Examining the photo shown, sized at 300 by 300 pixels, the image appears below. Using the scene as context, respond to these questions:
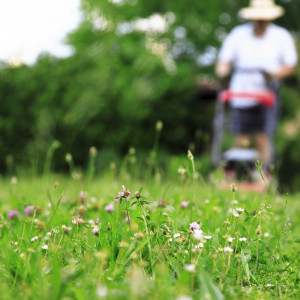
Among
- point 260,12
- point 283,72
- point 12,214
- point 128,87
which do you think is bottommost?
point 128,87

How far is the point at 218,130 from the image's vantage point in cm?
698

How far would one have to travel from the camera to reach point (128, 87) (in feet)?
34.4

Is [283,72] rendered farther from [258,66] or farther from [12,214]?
[12,214]

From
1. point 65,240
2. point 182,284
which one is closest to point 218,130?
point 65,240

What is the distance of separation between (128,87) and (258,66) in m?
5.06

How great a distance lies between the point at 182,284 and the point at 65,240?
73cm

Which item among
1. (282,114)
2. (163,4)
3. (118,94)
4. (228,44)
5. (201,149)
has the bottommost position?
(201,149)

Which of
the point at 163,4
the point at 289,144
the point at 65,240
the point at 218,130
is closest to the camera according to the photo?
the point at 65,240

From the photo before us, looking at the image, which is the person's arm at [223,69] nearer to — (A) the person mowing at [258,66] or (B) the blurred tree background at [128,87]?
(A) the person mowing at [258,66]

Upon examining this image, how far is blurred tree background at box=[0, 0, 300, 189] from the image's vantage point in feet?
32.8

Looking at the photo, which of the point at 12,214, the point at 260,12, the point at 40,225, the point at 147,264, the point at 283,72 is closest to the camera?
the point at 147,264

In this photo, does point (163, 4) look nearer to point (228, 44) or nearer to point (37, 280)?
point (228, 44)

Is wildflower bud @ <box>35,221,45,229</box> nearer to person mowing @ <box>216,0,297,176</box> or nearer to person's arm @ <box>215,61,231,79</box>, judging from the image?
person mowing @ <box>216,0,297,176</box>

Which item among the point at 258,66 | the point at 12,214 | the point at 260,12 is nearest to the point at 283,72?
the point at 258,66
